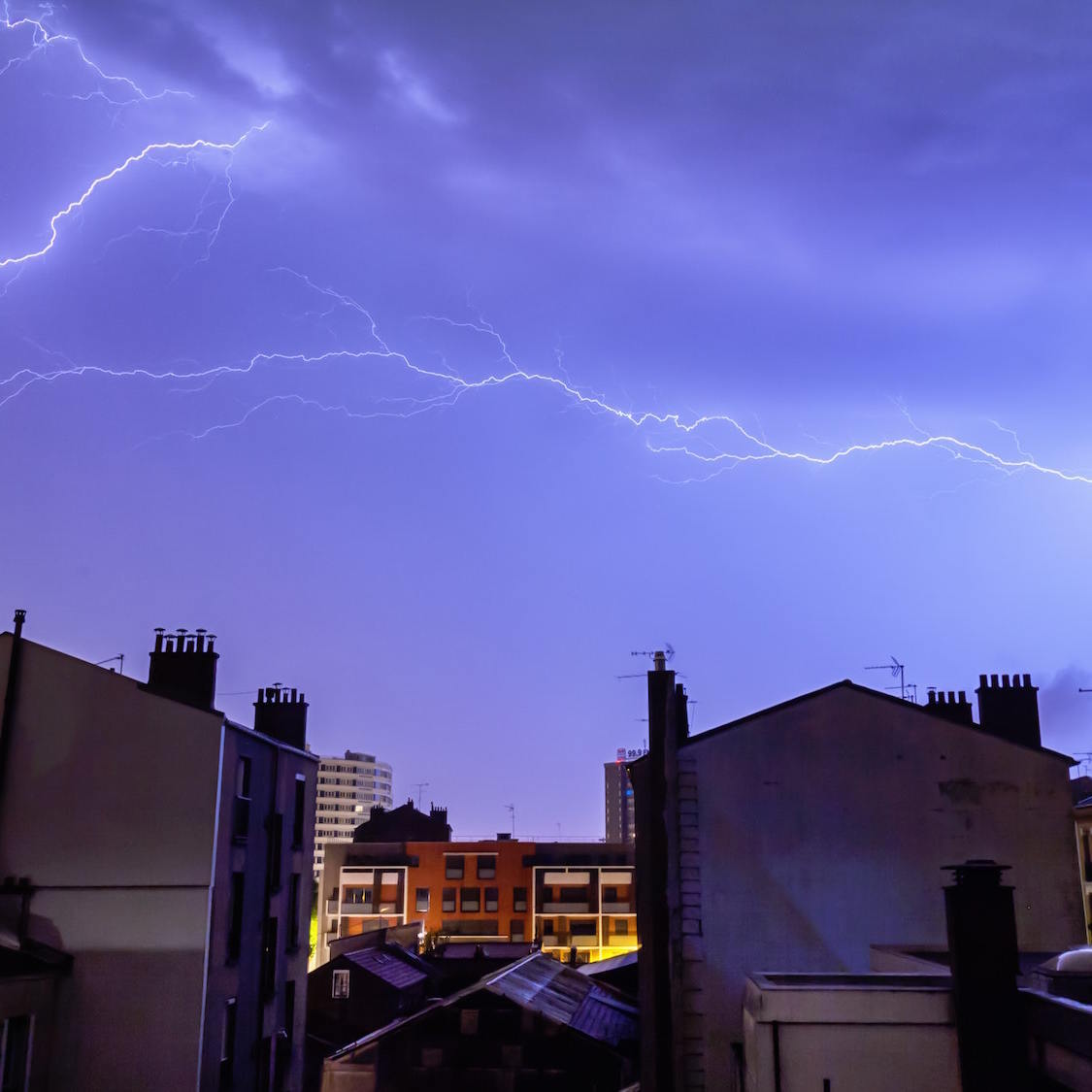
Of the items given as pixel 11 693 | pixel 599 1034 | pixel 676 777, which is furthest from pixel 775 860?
pixel 11 693

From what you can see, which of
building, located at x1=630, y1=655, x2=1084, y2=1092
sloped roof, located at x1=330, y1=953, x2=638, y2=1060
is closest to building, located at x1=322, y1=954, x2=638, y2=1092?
sloped roof, located at x1=330, y1=953, x2=638, y2=1060

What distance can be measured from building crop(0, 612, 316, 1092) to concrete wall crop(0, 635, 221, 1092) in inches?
1.2

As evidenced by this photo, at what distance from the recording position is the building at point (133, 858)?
2339cm

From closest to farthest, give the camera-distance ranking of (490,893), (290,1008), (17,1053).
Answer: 1. (17,1053)
2. (290,1008)
3. (490,893)

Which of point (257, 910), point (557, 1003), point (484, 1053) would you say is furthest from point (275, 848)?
point (557, 1003)

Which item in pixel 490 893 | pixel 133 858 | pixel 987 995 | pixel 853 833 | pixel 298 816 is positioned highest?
pixel 298 816

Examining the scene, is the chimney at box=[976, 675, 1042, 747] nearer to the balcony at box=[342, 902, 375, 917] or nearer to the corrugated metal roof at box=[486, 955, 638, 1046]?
the corrugated metal roof at box=[486, 955, 638, 1046]

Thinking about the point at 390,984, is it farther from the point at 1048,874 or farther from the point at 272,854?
the point at 1048,874

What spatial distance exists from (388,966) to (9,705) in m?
21.9

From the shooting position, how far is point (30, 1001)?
22.1 metres

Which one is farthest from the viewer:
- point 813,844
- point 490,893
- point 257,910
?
point 490,893

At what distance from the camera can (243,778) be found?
88.8 feet

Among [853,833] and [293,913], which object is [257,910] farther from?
[853,833]

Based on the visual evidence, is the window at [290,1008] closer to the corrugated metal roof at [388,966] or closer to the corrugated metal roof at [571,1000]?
the corrugated metal roof at [571,1000]
